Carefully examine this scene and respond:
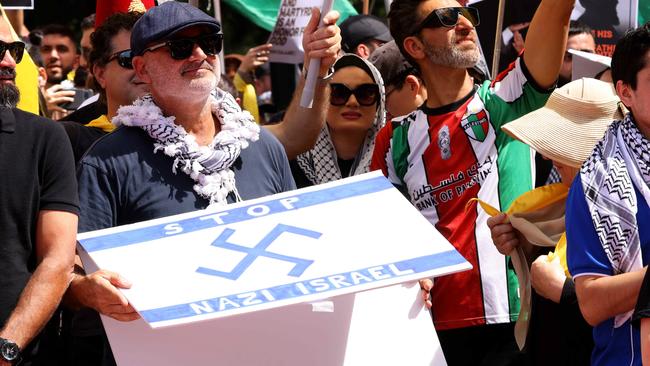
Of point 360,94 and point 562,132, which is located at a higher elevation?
point 562,132

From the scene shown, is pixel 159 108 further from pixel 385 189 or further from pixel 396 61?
pixel 396 61

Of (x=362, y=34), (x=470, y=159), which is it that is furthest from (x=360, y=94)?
(x=362, y=34)

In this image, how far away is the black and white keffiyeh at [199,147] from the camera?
4070 mm

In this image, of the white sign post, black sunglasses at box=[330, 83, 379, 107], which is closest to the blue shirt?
the white sign post

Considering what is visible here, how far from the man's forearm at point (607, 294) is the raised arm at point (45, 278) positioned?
1.57m

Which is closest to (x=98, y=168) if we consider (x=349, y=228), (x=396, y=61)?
(x=349, y=228)

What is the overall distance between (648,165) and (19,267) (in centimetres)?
193

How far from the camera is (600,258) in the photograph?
3502 millimetres

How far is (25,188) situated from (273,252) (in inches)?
32.5

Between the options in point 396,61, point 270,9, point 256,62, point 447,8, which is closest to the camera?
point 447,8

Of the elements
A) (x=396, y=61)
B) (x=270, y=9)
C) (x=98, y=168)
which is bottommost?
(x=270, y=9)

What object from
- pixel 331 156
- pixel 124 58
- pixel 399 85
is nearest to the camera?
pixel 124 58

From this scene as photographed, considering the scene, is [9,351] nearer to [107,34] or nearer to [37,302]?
[37,302]

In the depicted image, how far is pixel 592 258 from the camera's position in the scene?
3.51 meters
